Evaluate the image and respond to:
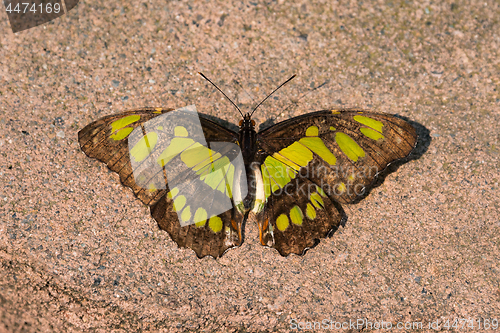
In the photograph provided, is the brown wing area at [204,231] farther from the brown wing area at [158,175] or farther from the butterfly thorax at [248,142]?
the butterfly thorax at [248,142]

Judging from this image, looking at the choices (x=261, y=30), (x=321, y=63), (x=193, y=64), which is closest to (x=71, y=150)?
(x=193, y=64)

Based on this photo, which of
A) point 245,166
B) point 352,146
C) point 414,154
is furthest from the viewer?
point 414,154

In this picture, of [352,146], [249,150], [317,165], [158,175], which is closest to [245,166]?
[249,150]

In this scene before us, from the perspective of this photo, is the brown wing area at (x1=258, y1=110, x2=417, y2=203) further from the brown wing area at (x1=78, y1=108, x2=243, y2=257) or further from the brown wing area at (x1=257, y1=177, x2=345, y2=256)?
the brown wing area at (x1=78, y1=108, x2=243, y2=257)

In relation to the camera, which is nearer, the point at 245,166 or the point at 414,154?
the point at 245,166

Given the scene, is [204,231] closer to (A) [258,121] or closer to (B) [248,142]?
(B) [248,142]

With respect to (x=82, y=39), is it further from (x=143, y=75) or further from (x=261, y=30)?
(x=261, y=30)

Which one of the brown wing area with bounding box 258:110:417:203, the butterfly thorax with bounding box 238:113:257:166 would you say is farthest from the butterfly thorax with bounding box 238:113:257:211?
the brown wing area with bounding box 258:110:417:203

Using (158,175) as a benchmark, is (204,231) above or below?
below
